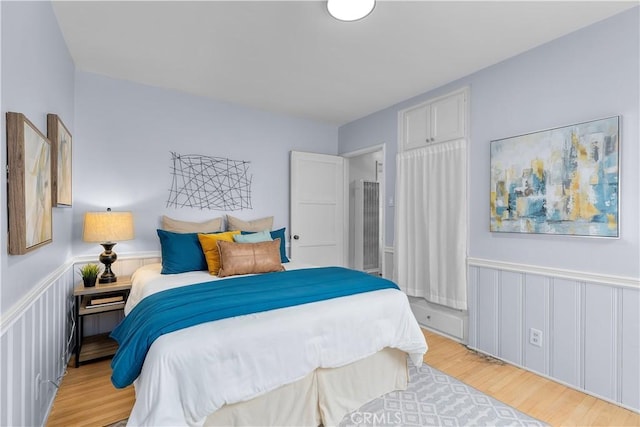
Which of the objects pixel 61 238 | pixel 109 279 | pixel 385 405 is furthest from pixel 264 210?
pixel 385 405

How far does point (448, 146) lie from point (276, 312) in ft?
7.61

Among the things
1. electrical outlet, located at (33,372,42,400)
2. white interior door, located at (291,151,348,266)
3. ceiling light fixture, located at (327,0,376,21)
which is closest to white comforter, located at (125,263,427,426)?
electrical outlet, located at (33,372,42,400)

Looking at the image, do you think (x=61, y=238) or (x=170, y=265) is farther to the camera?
(x=170, y=265)

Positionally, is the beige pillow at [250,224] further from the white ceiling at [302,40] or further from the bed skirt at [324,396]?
the bed skirt at [324,396]

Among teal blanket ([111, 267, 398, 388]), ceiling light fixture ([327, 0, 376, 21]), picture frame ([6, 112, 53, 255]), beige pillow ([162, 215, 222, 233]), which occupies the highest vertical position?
ceiling light fixture ([327, 0, 376, 21])

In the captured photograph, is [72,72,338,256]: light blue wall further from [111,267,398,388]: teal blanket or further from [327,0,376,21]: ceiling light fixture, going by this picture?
[327,0,376,21]: ceiling light fixture

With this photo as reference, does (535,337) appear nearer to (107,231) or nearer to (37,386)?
(37,386)

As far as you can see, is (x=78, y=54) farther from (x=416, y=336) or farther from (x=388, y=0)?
(x=416, y=336)

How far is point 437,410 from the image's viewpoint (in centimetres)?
195

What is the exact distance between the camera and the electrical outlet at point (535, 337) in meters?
2.40

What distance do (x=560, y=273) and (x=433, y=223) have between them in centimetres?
114

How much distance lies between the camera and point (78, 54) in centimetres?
256

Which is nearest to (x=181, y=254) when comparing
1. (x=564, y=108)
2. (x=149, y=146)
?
(x=149, y=146)

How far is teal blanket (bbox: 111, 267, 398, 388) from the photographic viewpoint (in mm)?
1479
